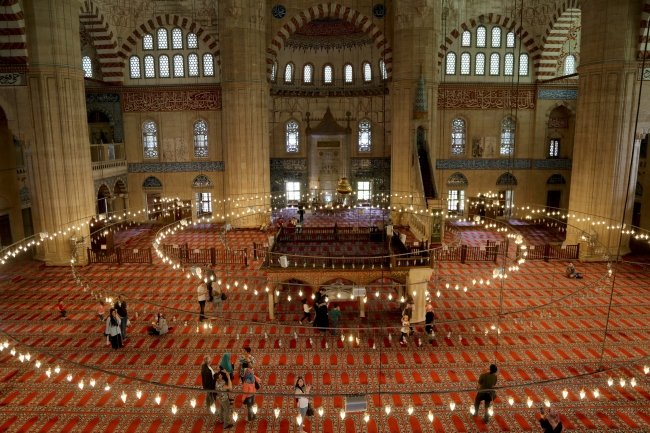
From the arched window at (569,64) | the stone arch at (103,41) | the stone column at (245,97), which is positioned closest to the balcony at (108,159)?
the stone arch at (103,41)

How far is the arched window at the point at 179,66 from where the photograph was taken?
53.1 feet

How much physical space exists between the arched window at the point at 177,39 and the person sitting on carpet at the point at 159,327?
448 inches

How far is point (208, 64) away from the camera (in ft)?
53.0

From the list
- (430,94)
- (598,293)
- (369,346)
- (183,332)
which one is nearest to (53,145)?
(183,332)

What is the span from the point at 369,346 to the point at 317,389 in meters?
1.48

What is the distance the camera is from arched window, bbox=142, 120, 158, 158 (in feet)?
53.7

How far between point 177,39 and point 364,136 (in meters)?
7.69

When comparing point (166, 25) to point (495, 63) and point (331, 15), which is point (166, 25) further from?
point (495, 63)

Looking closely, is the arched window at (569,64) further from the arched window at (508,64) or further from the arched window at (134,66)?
the arched window at (134,66)

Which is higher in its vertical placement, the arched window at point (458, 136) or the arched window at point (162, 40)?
the arched window at point (162, 40)

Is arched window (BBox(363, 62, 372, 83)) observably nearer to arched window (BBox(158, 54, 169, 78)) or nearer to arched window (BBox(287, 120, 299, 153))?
arched window (BBox(287, 120, 299, 153))

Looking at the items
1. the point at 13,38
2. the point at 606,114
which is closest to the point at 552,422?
the point at 606,114

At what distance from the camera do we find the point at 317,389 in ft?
20.3

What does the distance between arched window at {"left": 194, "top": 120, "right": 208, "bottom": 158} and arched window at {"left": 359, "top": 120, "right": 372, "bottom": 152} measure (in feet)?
20.0
